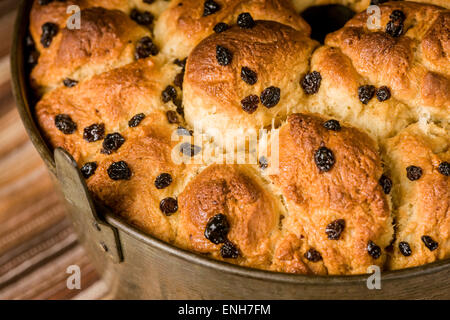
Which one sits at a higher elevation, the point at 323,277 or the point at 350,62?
the point at 350,62

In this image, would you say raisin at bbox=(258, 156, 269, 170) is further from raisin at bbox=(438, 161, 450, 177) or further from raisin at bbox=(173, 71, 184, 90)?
raisin at bbox=(438, 161, 450, 177)

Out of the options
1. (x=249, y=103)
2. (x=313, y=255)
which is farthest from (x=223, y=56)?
(x=313, y=255)

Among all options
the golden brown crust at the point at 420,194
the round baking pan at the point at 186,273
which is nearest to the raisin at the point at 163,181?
the round baking pan at the point at 186,273

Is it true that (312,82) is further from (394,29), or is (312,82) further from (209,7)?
(209,7)

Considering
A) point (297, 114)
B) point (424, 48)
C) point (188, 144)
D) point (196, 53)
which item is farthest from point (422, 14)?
point (188, 144)

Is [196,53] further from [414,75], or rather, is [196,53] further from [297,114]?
[414,75]

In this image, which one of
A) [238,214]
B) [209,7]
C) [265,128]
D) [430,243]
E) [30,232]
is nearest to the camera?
[430,243]
